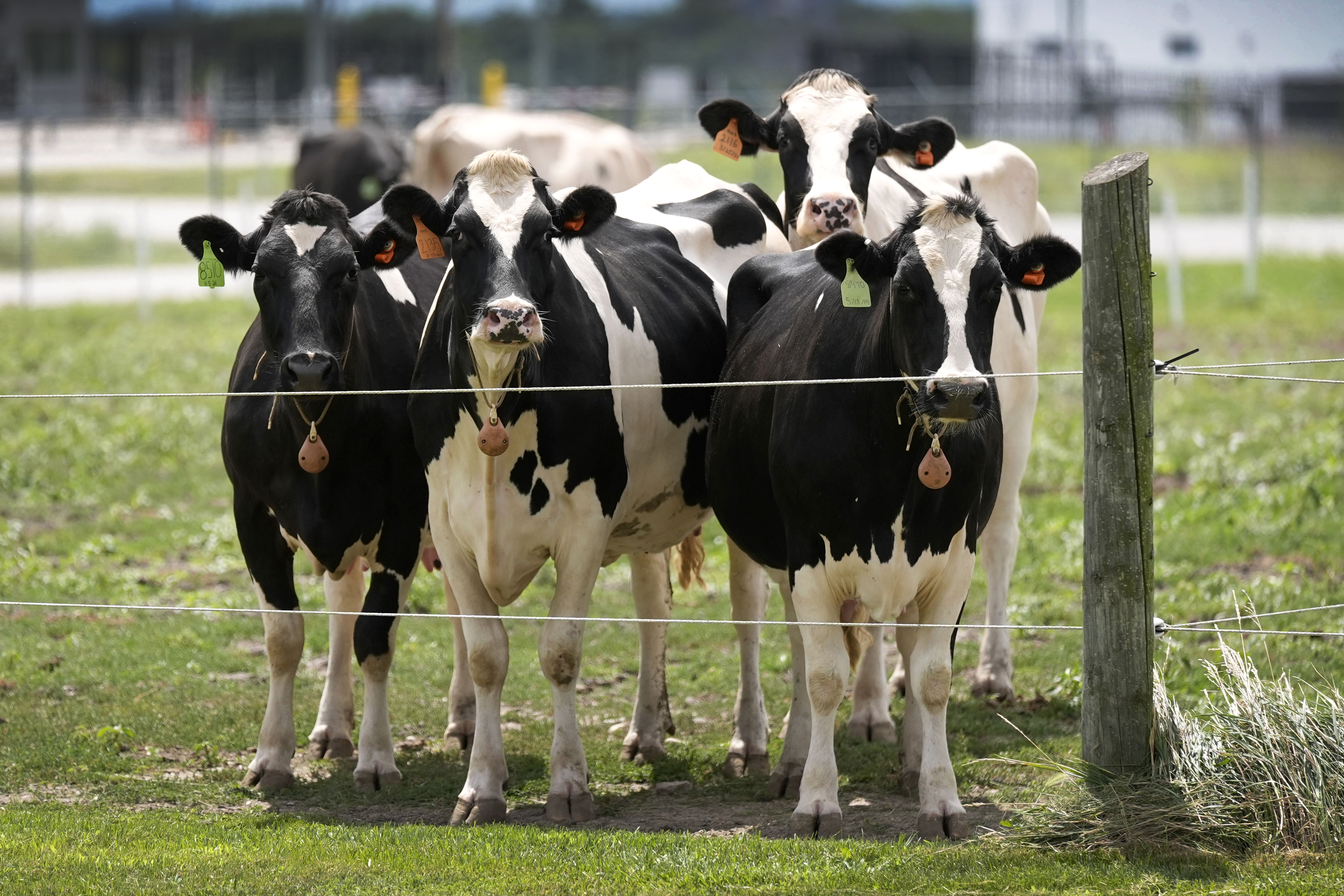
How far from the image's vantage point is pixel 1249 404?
15508mm

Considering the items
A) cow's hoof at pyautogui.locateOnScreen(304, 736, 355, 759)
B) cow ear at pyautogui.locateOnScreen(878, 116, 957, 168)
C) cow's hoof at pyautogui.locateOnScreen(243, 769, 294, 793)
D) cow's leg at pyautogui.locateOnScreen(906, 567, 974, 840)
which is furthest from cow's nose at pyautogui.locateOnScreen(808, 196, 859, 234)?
cow's hoof at pyautogui.locateOnScreen(243, 769, 294, 793)

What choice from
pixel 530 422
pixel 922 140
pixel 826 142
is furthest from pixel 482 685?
pixel 922 140

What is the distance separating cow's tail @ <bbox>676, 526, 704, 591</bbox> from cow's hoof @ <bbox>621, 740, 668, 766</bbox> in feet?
3.96

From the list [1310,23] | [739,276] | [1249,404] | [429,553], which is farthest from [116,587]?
[1310,23]

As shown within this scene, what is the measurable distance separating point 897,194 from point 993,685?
2711 millimetres

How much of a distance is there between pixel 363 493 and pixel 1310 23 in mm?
55651

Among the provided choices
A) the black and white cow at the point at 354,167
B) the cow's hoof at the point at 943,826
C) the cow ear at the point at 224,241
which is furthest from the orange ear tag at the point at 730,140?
the black and white cow at the point at 354,167

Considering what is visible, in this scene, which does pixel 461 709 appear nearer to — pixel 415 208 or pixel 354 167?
pixel 415 208

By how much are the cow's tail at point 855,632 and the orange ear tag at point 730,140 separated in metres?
3.02

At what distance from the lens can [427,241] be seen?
268 inches

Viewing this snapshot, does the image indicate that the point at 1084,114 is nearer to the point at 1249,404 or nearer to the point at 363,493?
the point at 1249,404

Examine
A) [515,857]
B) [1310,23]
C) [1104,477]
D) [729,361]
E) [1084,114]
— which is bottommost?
[515,857]

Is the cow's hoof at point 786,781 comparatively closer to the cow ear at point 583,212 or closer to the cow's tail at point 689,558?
the cow's tail at point 689,558

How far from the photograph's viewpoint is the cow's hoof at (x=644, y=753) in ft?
25.4
